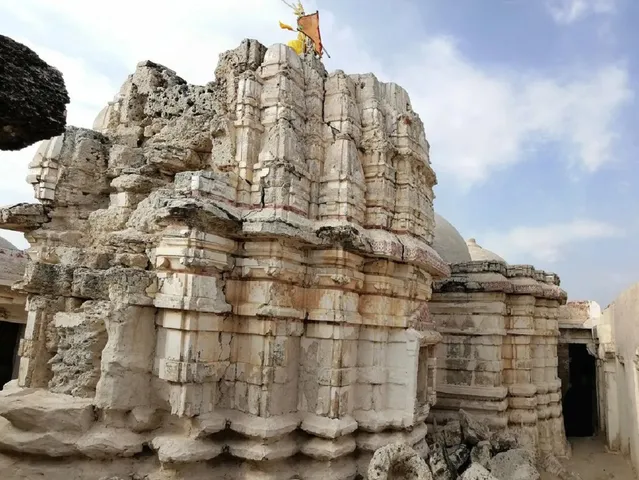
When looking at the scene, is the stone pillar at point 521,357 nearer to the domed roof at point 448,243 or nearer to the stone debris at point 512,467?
the domed roof at point 448,243

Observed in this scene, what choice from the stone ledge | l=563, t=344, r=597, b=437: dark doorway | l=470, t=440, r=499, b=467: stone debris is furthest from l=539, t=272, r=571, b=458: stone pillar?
the stone ledge

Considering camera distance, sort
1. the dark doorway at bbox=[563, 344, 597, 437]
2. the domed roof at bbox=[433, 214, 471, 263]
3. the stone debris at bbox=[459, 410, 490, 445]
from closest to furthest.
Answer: the stone debris at bbox=[459, 410, 490, 445]
the domed roof at bbox=[433, 214, 471, 263]
the dark doorway at bbox=[563, 344, 597, 437]

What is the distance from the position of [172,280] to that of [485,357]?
7450mm

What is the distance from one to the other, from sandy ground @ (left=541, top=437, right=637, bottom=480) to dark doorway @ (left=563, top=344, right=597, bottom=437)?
5859 mm

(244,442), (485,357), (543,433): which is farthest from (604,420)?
(244,442)

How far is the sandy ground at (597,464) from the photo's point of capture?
1104cm

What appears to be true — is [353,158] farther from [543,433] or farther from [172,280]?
[543,433]

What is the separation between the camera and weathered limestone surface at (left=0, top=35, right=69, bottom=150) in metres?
2.27

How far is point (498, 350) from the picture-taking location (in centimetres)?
1081

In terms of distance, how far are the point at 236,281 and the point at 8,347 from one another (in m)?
12.4

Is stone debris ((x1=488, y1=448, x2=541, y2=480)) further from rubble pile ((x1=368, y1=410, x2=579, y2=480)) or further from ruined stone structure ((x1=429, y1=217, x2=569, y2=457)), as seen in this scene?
ruined stone structure ((x1=429, y1=217, x2=569, y2=457))

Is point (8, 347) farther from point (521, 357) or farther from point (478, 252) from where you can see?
point (478, 252)

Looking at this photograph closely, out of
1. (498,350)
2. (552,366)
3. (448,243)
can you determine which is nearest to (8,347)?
(448,243)

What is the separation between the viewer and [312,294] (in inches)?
267
